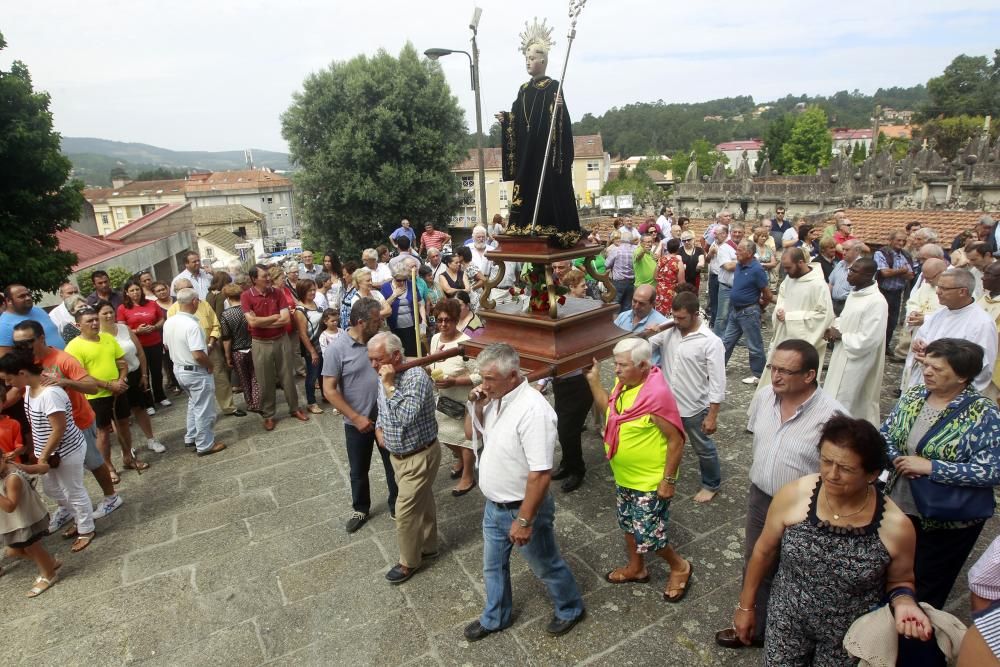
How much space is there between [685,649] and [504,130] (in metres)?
3.52

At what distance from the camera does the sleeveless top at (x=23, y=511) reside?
4.25 meters

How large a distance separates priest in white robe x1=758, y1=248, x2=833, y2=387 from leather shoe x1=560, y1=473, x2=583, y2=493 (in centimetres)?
225

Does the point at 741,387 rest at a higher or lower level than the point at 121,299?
lower

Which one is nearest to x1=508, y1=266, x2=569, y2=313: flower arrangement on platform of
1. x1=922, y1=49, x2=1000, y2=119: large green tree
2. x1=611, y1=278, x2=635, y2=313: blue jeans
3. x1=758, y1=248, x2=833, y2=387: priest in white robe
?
x1=758, y1=248, x2=833, y2=387: priest in white robe

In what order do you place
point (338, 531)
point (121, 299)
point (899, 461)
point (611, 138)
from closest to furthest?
point (899, 461), point (338, 531), point (121, 299), point (611, 138)

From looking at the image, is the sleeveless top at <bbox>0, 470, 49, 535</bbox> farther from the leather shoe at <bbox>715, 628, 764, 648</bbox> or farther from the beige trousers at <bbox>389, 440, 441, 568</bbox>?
the leather shoe at <bbox>715, 628, 764, 648</bbox>

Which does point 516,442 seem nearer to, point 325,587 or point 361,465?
point 325,587

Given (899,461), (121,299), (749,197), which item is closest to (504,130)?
(899,461)

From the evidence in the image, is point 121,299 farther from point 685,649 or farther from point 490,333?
point 685,649

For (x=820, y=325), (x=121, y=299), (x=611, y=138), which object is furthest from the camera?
(x=611, y=138)

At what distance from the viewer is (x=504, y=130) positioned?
380 cm

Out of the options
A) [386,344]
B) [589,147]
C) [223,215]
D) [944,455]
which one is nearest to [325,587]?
[386,344]

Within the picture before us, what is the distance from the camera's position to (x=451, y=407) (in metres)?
4.78

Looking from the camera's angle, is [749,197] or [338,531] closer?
[338,531]
